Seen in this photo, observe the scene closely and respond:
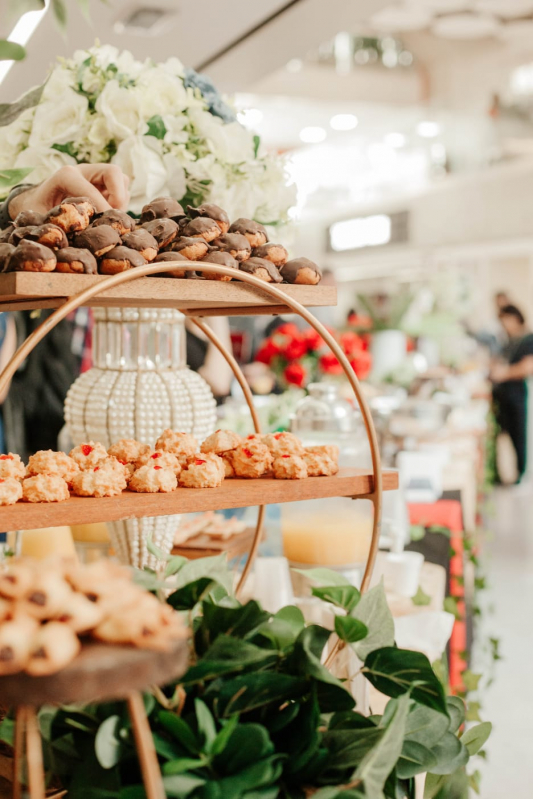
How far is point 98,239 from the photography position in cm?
80

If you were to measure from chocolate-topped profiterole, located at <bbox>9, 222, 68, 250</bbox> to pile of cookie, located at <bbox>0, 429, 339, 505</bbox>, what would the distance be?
0.77ft

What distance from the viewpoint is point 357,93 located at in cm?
1002

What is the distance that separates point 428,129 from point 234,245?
36.8ft

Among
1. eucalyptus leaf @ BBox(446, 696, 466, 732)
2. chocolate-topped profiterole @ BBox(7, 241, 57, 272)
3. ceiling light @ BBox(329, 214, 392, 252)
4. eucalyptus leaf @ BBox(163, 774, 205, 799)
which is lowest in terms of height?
eucalyptus leaf @ BBox(446, 696, 466, 732)

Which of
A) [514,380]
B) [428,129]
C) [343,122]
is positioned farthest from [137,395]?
[428,129]

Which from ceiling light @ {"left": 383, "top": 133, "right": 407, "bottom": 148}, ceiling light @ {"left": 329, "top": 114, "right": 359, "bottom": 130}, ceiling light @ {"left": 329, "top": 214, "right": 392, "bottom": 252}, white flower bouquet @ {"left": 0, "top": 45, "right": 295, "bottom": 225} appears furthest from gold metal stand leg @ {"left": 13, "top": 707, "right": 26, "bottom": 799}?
ceiling light @ {"left": 329, "top": 214, "right": 392, "bottom": 252}

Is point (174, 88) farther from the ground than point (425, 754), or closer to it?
farther from the ground

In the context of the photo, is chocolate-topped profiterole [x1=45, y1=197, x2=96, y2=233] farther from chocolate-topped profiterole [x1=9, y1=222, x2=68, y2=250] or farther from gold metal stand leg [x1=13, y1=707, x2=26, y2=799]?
gold metal stand leg [x1=13, y1=707, x2=26, y2=799]

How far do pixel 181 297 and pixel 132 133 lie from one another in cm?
44

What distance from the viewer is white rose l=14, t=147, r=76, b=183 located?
1.14 metres

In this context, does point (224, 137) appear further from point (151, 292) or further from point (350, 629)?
point (350, 629)

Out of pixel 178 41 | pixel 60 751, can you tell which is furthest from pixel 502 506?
pixel 60 751

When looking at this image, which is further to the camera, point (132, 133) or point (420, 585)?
point (420, 585)

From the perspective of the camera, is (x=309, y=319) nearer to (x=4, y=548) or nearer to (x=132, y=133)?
(x=132, y=133)
